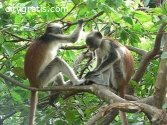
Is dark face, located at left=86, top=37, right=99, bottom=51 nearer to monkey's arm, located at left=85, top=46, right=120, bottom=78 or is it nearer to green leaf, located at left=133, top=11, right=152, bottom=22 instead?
monkey's arm, located at left=85, top=46, right=120, bottom=78

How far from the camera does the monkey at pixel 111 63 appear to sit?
476 centimetres

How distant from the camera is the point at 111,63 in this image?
4.98 meters

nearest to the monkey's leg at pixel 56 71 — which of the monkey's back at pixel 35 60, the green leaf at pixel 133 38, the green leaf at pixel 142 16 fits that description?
the monkey's back at pixel 35 60

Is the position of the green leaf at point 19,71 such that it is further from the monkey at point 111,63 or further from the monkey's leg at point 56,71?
the monkey at point 111,63

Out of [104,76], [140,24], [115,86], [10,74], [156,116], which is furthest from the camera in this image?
[104,76]

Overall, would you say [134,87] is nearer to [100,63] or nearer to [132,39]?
[100,63]

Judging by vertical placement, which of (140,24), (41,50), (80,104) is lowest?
(80,104)

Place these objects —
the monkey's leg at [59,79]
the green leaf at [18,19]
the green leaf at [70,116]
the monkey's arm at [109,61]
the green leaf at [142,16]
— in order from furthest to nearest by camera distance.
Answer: the monkey's leg at [59,79]
the monkey's arm at [109,61]
the green leaf at [70,116]
the green leaf at [18,19]
the green leaf at [142,16]

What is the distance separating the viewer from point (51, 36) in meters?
5.01

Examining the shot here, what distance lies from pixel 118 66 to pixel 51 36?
3.36ft

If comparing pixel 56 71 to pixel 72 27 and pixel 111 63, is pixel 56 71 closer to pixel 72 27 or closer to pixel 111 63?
pixel 72 27

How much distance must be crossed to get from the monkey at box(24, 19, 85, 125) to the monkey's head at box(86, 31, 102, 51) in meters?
0.17

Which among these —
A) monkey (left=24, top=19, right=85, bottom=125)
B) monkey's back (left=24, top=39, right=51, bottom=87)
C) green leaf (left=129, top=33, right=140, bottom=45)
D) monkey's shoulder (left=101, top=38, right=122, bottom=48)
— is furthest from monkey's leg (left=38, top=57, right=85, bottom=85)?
green leaf (left=129, top=33, right=140, bottom=45)

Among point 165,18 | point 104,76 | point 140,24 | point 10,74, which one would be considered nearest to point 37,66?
point 10,74
